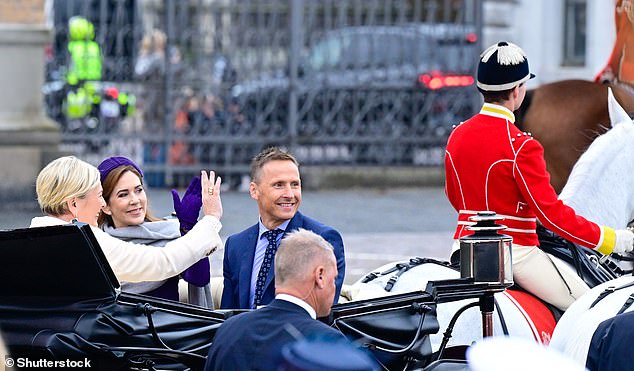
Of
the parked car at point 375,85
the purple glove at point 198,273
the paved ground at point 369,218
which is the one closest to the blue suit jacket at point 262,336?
the purple glove at point 198,273

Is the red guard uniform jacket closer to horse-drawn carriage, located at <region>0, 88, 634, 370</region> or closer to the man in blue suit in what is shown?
horse-drawn carriage, located at <region>0, 88, 634, 370</region>

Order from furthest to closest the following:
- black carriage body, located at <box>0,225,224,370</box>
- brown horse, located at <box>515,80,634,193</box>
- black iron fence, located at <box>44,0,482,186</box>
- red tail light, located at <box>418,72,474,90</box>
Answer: red tail light, located at <box>418,72,474,90</box> < black iron fence, located at <box>44,0,482,186</box> < brown horse, located at <box>515,80,634,193</box> < black carriage body, located at <box>0,225,224,370</box>

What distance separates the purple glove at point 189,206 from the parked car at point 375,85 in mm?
10311

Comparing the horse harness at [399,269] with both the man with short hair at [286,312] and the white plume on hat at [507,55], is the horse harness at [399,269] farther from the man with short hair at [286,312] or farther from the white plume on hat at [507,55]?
the man with short hair at [286,312]

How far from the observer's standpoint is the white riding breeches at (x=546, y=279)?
556 centimetres

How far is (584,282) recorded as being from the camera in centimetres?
566

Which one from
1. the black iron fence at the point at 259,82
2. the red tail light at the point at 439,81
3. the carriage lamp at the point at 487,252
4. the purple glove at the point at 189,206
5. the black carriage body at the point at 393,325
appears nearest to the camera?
the black carriage body at the point at 393,325

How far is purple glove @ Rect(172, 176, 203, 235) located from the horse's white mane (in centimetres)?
164

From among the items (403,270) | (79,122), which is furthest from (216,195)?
(79,122)

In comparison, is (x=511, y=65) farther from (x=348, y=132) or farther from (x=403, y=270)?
(x=348, y=132)

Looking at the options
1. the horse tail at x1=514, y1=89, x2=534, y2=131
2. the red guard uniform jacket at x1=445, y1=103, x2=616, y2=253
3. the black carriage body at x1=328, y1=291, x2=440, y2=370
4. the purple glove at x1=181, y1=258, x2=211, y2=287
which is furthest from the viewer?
the horse tail at x1=514, y1=89, x2=534, y2=131

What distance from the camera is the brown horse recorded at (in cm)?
795

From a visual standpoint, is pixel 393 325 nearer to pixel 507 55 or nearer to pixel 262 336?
pixel 262 336

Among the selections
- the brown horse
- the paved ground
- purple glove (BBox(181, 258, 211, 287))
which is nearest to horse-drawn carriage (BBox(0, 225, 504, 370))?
purple glove (BBox(181, 258, 211, 287))
